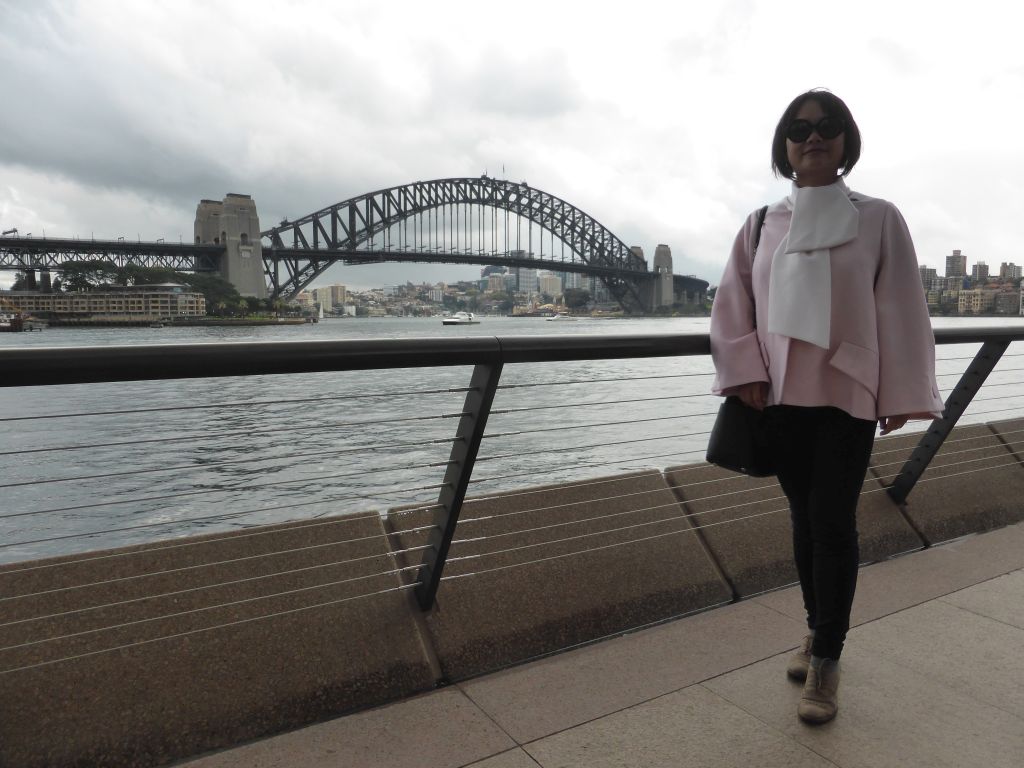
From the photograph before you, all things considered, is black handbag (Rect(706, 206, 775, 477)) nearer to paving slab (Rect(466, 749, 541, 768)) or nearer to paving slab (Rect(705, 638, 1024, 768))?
paving slab (Rect(705, 638, 1024, 768))

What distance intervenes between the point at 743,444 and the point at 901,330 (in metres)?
0.35

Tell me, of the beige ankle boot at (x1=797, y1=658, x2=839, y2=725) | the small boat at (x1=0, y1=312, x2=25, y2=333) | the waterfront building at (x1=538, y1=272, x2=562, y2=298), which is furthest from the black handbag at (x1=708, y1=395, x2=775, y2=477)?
the waterfront building at (x1=538, y1=272, x2=562, y2=298)

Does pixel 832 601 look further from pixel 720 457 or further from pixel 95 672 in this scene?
pixel 95 672

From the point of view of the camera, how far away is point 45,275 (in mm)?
38594

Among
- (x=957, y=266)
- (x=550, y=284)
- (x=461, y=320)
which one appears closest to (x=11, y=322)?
Result: (x=461, y=320)

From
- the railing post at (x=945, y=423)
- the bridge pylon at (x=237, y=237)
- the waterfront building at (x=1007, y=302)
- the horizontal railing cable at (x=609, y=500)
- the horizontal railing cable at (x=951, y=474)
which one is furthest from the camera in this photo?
the bridge pylon at (x=237, y=237)

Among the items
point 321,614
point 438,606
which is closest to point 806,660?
point 438,606

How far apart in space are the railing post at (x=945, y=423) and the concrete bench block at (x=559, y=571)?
0.91m

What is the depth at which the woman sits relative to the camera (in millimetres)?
1417

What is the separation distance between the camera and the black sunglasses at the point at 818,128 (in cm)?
146

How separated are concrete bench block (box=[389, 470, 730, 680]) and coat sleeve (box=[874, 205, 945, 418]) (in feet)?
2.45

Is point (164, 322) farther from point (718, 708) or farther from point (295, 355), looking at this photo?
point (718, 708)

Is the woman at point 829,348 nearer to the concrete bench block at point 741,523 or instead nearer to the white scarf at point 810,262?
the white scarf at point 810,262

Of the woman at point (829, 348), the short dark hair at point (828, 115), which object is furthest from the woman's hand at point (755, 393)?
the short dark hair at point (828, 115)
